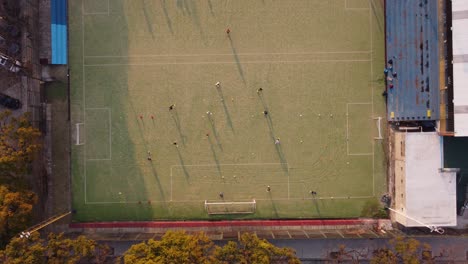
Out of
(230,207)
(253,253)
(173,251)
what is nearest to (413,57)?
(230,207)

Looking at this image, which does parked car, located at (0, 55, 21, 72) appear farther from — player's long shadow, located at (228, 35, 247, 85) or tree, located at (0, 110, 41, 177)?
player's long shadow, located at (228, 35, 247, 85)

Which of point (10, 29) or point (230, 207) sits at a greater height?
point (10, 29)

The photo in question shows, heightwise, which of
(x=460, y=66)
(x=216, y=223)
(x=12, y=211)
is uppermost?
(x=460, y=66)

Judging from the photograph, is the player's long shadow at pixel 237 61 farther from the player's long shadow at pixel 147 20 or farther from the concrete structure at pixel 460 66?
the concrete structure at pixel 460 66

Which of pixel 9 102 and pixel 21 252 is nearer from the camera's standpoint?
pixel 21 252

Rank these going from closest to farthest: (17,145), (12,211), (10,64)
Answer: (12,211) → (17,145) → (10,64)

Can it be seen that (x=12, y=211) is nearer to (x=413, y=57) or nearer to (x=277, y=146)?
(x=277, y=146)
